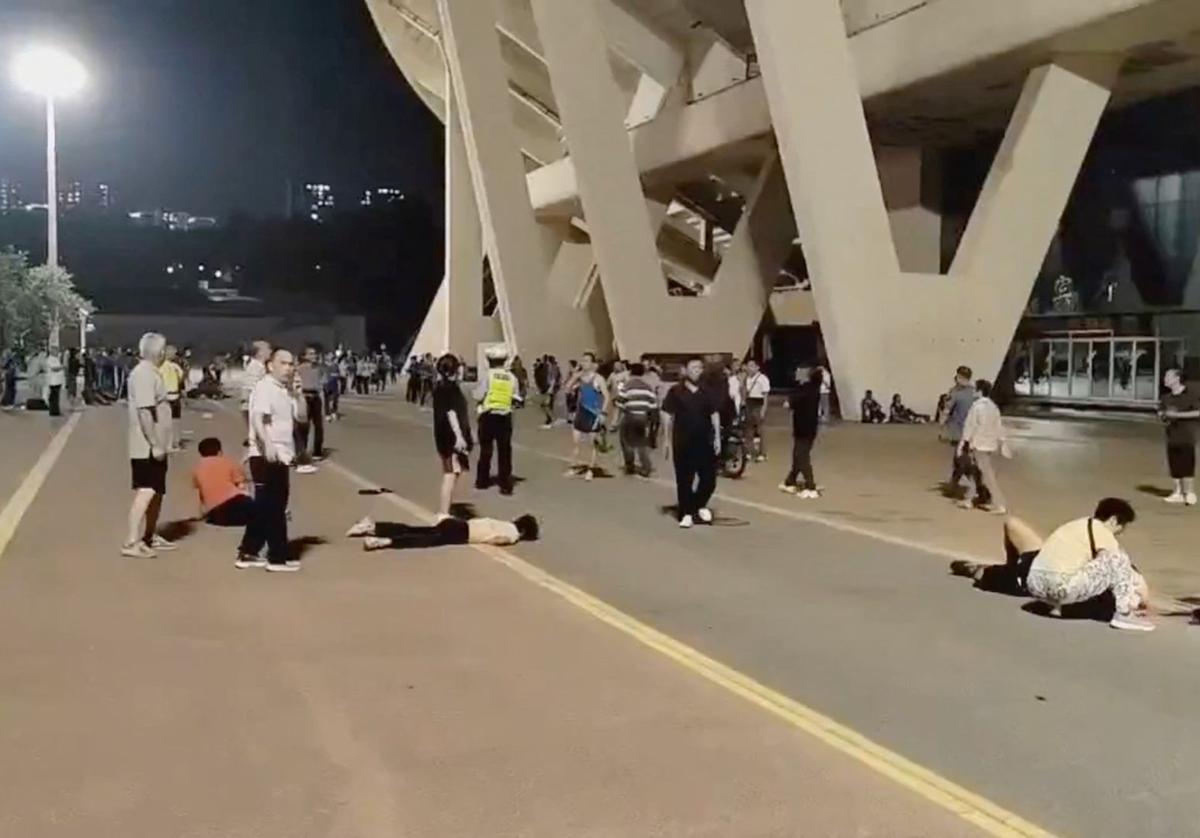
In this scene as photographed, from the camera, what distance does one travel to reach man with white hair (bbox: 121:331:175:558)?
10.4 metres

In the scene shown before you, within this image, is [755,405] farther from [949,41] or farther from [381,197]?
[381,197]

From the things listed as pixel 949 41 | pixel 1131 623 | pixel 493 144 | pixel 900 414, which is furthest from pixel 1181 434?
pixel 493 144

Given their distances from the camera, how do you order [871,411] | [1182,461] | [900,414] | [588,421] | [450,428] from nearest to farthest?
[450,428], [1182,461], [588,421], [871,411], [900,414]

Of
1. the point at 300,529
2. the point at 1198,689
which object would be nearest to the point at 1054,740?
the point at 1198,689

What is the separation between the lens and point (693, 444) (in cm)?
1281

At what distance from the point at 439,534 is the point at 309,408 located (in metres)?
8.82

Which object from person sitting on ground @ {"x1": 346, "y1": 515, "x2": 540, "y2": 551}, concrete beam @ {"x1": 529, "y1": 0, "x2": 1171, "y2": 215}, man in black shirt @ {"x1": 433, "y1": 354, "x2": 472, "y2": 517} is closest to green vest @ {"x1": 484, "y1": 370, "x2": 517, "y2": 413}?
man in black shirt @ {"x1": 433, "y1": 354, "x2": 472, "y2": 517}

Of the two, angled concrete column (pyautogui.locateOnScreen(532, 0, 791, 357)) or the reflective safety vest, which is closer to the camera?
the reflective safety vest

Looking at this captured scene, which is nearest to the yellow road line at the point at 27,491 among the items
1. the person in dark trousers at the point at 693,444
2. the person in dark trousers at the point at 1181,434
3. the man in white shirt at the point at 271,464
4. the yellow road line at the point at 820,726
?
the man in white shirt at the point at 271,464

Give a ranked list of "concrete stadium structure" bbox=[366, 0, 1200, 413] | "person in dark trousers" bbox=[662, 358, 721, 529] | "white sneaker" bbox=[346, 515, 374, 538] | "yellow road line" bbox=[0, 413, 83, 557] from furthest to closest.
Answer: "concrete stadium structure" bbox=[366, 0, 1200, 413] < "person in dark trousers" bbox=[662, 358, 721, 529] < "yellow road line" bbox=[0, 413, 83, 557] < "white sneaker" bbox=[346, 515, 374, 538]

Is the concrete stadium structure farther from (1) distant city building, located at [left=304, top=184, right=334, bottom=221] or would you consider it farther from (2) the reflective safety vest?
(1) distant city building, located at [left=304, top=184, right=334, bottom=221]

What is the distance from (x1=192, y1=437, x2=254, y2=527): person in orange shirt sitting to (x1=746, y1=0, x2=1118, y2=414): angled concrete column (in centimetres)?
1845

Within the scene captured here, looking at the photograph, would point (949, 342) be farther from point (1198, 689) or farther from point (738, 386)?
point (1198, 689)

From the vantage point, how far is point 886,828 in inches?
184
